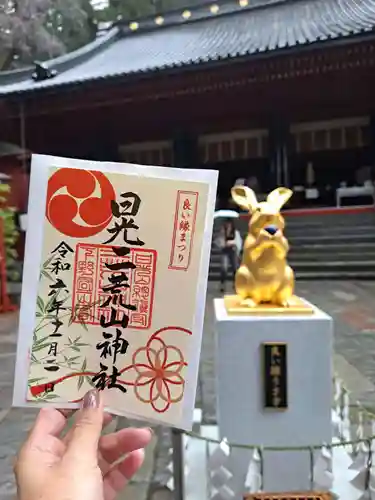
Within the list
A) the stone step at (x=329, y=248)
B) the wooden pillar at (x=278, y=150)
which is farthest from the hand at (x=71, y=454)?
the wooden pillar at (x=278, y=150)

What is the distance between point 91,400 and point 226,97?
953 cm

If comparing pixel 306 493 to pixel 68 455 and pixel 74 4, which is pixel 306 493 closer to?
pixel 68 455

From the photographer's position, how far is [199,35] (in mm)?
11953

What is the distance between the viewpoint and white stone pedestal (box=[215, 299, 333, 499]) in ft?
6.41

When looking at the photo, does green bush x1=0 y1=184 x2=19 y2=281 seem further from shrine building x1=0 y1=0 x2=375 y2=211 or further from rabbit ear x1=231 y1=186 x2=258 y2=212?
rabbit ear x1=231 y1=186 x2=258 y2=212

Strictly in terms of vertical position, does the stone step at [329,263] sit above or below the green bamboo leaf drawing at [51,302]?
above

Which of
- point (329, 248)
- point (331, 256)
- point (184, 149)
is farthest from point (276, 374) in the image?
point (184, 149)

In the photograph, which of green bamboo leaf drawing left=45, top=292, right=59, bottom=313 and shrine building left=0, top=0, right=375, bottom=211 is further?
shrine building left=0, top=0, right=375, bottom=211

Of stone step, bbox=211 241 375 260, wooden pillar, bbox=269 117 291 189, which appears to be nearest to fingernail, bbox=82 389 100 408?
stone step, bbox=211 241 375 260

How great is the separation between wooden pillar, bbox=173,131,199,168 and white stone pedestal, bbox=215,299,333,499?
9196mm

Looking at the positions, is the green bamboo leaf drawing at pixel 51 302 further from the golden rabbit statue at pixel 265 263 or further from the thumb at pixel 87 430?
the golden rabbit statue at pixel 265 263

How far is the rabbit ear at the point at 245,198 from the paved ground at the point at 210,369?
1.18 m

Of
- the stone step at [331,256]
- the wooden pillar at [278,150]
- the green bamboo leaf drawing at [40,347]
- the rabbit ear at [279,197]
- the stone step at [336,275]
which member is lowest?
the green bamboo leaf drawing at [40,347]

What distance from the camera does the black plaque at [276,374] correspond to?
6.44 ft
